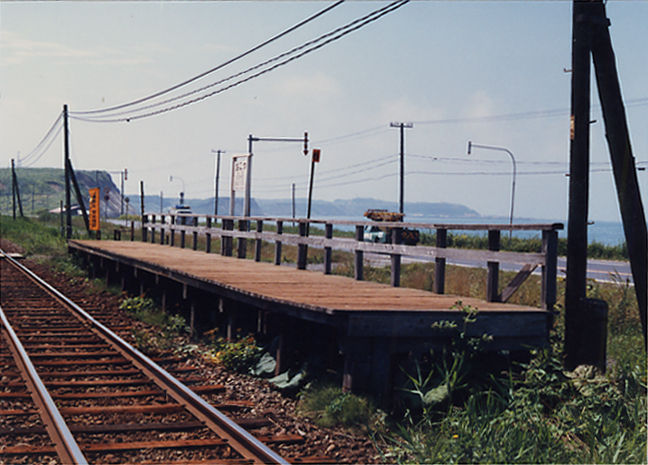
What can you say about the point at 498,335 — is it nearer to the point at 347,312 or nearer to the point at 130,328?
the point at 347,312

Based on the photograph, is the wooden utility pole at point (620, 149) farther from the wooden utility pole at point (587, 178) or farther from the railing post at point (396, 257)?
the railing post at point (396, 257)

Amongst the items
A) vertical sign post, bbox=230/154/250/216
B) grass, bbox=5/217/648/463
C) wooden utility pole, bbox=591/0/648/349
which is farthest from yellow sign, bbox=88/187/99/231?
wooden utility pole, bbox=591/0/648/349

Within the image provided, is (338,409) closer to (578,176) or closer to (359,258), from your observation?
(578,176)

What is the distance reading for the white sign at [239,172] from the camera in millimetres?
19281

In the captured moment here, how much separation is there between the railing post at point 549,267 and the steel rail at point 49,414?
202 inches

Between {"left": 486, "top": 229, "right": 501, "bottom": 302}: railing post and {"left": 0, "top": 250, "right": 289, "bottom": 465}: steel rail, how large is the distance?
12.2 ft

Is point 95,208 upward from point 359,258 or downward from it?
upward

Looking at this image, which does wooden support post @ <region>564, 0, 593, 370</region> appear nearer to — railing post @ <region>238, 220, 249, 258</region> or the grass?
the grass

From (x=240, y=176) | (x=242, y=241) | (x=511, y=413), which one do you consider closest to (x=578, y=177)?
(x=511, y=413)

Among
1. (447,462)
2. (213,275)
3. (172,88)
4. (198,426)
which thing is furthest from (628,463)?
(172,88)

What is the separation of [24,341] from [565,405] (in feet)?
27.8

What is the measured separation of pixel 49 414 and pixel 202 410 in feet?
4.87

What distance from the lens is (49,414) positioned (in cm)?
731

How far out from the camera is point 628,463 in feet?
18.4
